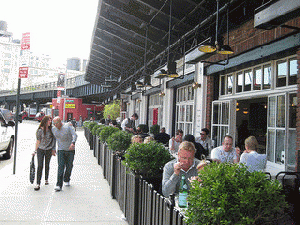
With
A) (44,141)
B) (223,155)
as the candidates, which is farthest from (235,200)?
(44,141)

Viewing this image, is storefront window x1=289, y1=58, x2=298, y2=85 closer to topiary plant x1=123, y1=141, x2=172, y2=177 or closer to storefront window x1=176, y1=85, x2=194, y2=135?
topiary plant x1=123, y1=141, x2=172, y2=177

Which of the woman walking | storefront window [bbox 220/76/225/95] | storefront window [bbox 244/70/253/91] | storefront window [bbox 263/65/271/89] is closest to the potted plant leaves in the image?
the woman walking

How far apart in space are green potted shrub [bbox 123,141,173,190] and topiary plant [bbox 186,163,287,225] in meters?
2.23

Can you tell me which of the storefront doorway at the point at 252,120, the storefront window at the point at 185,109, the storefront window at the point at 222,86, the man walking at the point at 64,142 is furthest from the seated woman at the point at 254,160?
the storefront doorway at the point at 252,120

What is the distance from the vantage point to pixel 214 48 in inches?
259

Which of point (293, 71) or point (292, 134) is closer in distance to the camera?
point (292, 134)

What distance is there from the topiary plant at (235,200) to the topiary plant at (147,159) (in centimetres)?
230

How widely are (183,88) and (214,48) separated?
8.17 metres

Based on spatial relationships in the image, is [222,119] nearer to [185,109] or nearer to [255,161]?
[185,109]

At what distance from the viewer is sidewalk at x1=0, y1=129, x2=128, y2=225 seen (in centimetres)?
501

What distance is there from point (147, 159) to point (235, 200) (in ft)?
8.29

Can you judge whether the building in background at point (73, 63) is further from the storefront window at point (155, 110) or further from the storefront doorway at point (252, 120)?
the storefront doorway at point (252, 120)

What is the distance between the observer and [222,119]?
10.1 meters

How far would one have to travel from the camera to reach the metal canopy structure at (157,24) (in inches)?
335
